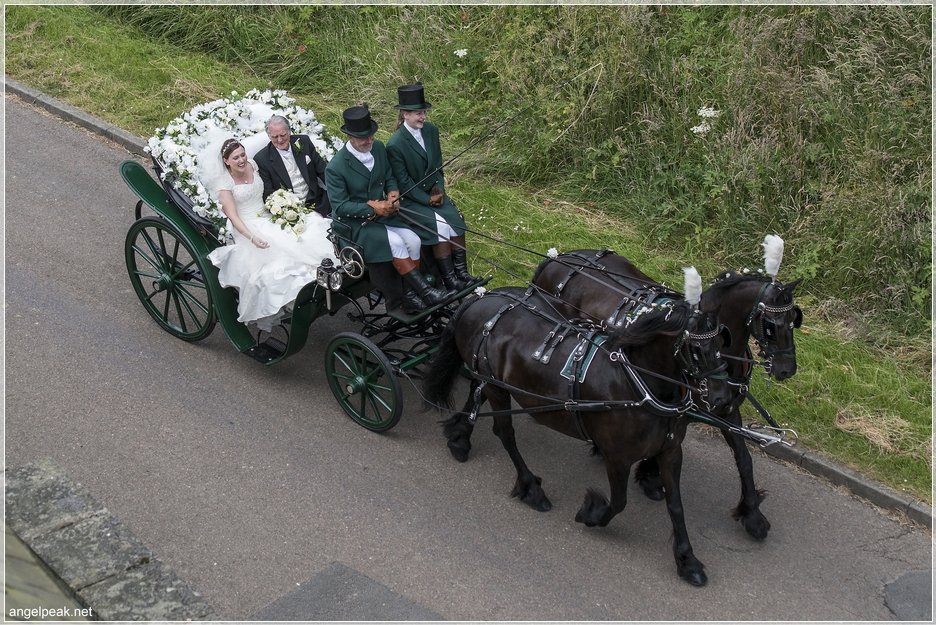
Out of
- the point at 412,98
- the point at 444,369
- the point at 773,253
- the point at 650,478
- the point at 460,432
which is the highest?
the point at 412,98

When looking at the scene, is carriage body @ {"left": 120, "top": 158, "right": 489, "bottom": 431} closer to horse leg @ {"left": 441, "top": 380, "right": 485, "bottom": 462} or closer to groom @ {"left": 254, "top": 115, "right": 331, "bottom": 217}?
horse leg @ {"left": 441, "top": 380, "right": 485, "bottom": 462}

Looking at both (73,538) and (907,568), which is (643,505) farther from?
(73,538)

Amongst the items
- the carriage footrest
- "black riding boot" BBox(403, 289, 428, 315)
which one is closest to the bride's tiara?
the carriage footrest

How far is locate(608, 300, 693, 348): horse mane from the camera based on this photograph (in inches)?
188

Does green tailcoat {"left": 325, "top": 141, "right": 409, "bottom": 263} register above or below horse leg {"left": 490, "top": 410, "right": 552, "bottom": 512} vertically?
above

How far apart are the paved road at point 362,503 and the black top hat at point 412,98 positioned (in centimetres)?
236

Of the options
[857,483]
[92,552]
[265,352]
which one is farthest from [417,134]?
[857,483]

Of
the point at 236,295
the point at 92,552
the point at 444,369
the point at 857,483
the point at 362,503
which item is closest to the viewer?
the point at 92,552

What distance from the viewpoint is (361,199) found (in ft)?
21.3

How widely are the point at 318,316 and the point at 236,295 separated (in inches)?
28.3

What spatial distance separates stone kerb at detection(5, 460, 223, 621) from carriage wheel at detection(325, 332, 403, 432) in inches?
73.7

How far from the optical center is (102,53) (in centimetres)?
1233

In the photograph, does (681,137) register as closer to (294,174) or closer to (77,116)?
(294,174)

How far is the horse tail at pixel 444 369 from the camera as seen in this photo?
6277 millimetres
